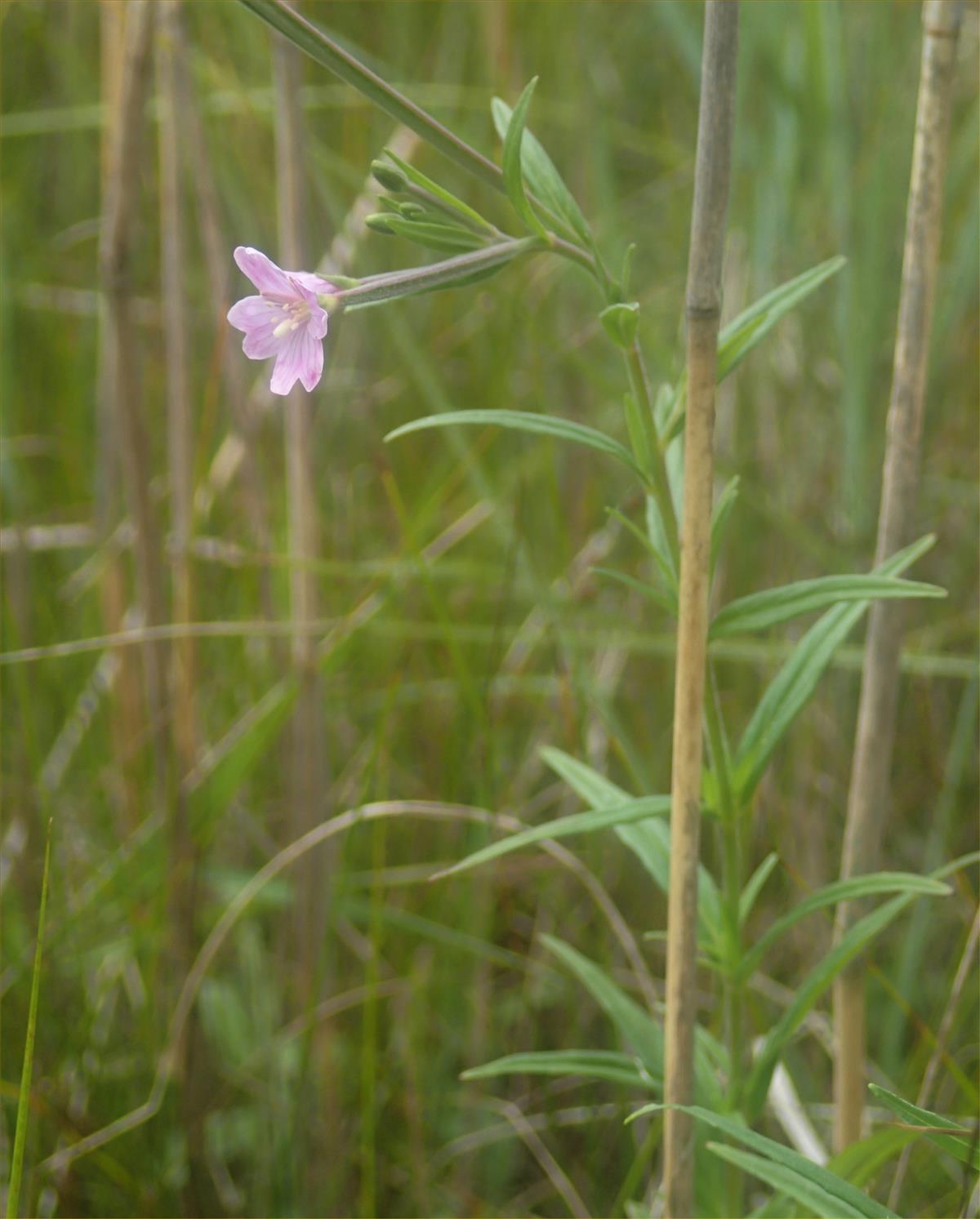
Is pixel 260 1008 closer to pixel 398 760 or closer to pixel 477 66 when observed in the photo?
pixel 398 760

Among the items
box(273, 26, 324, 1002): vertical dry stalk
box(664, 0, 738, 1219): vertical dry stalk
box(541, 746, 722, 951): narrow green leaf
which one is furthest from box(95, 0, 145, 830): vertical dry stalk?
box(664, 0, 738, 1219): vertical dry stalk

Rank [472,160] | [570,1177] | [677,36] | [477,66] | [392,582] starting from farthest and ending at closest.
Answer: [477,66] < [677,36] < [392,582] < [570,1177] < [472,160]

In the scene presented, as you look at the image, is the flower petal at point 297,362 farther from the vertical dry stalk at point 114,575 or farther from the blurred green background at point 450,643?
the vertical dry stalk at point 114,575

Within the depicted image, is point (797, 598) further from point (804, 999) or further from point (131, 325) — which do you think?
point (131, 325)

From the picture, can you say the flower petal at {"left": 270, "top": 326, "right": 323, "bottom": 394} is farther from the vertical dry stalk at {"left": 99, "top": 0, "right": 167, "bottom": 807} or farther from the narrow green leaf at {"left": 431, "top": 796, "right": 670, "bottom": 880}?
the vertical dry stalk at {"left": 99, "top": 0, "right": 167, "bottom": 807}

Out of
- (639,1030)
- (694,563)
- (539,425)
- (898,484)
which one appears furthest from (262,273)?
(639,1030)

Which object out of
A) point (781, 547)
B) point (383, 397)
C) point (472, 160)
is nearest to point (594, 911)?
point (781, 547)
